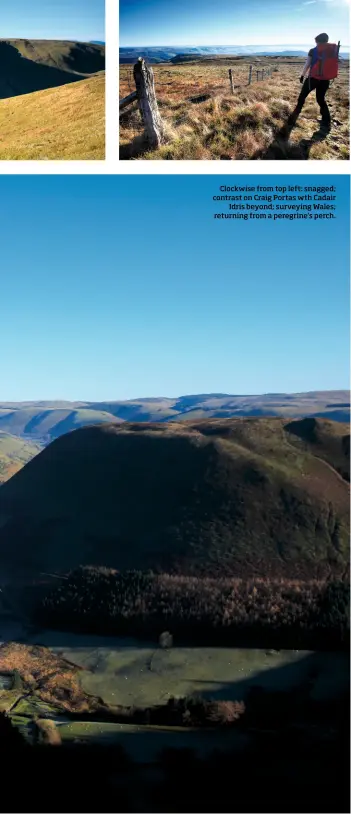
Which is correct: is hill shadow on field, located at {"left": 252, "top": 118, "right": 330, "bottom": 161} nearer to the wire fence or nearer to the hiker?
the hiker

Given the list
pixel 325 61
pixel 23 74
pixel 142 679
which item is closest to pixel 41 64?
pixel 23 74

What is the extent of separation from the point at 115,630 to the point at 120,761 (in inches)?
377

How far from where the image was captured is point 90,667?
28.5 metres

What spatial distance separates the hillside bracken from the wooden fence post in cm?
2112

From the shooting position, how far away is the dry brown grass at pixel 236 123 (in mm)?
22156

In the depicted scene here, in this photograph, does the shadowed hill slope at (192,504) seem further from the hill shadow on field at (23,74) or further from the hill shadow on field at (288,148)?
the hill shadow on field at (23,74)

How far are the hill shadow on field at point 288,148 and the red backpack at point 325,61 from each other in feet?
7.73

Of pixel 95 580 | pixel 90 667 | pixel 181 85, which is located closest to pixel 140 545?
pixel 95 580

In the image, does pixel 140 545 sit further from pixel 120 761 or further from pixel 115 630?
pixel 120 761

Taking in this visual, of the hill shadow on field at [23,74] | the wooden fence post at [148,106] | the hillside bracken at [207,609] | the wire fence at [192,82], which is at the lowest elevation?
the hillside bracken at [207,609]

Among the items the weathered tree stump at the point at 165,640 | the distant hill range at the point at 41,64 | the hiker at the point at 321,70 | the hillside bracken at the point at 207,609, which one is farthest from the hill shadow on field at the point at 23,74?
the weathered tree stump at the point at 165,640

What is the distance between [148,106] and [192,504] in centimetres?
2247

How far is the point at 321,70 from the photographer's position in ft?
66.2

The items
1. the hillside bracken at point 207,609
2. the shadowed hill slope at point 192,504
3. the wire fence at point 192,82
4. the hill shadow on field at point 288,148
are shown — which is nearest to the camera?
the hill shadow on field at point 288,148
